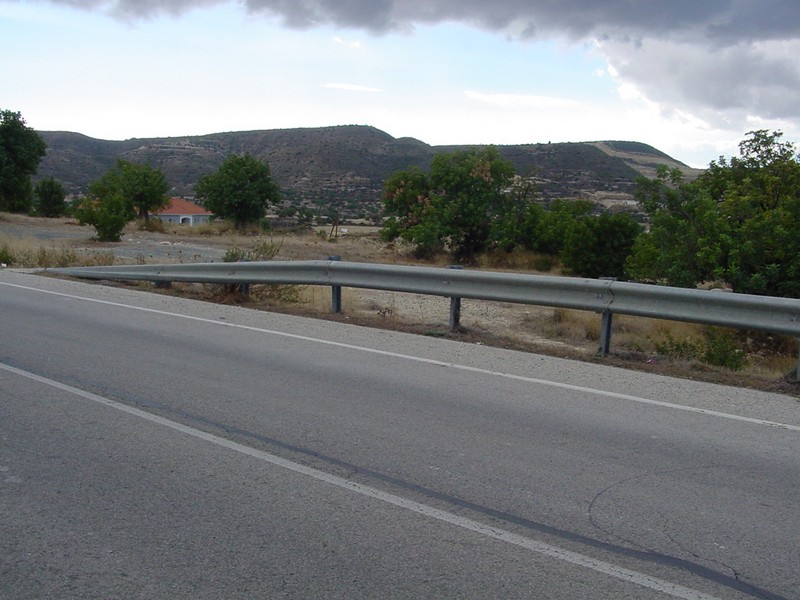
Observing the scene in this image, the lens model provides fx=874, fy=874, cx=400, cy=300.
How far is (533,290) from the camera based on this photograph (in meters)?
11.2

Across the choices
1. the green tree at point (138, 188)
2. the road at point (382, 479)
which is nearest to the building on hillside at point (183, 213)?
the green tree at point (138, 188)

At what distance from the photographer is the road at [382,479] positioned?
4402mm

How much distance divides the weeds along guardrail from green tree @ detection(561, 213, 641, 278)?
18921mm

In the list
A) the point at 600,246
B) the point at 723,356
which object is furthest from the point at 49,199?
the point at 723,356

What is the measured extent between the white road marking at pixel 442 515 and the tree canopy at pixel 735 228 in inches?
503

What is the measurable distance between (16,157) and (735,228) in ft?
167

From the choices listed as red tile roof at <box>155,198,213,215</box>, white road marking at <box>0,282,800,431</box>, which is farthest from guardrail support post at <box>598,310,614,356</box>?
red tile roof at <box>155,198,213,215</box>

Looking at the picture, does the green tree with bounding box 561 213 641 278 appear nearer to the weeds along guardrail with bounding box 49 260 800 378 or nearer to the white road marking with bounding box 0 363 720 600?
the weeds along guardrail with bounding box 49 260 800 378

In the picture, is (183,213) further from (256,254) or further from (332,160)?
(256,254)

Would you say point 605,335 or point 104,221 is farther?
point 104,221

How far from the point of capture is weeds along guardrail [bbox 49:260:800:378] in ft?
30.5

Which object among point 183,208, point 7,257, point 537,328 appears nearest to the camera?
point 537,328

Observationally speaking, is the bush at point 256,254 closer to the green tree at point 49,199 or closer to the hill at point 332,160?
the green tree at point 49,199

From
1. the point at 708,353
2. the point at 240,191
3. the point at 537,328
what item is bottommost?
the point at 240,191
